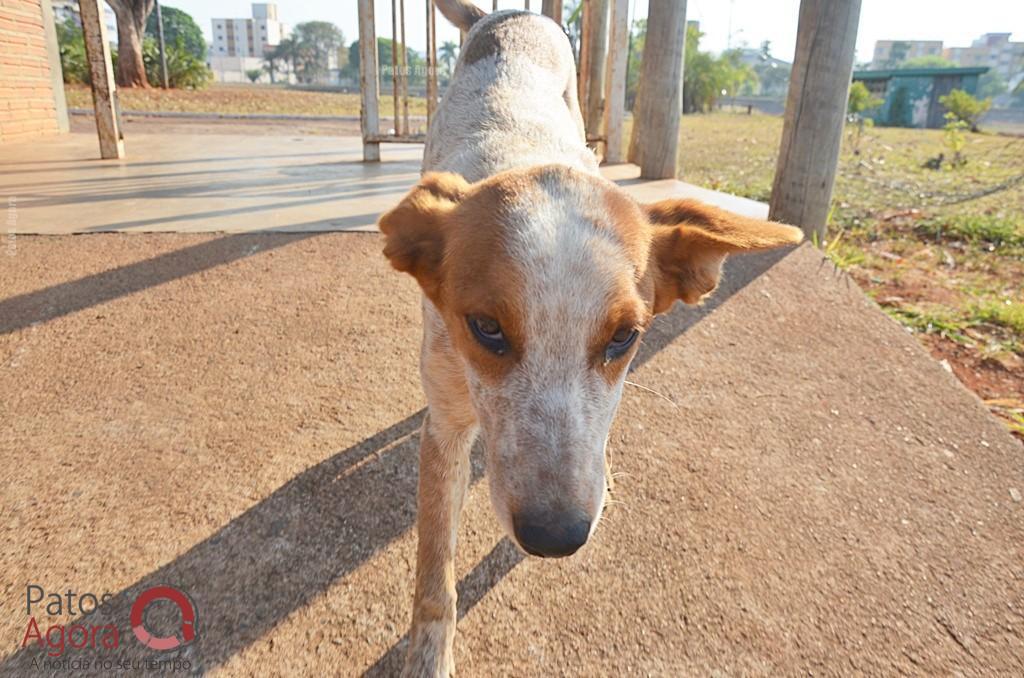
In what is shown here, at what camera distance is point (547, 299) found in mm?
1904

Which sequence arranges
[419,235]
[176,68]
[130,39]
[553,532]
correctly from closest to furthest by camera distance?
[553,532]
[419,235]
[130,39]
[176,68]

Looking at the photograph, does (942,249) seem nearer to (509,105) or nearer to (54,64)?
(509,105)

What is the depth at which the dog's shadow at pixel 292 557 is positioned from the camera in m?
2.22

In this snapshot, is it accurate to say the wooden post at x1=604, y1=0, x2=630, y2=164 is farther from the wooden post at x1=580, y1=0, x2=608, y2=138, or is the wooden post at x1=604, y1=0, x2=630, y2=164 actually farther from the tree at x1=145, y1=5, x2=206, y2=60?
the tree at x1=145, y1=5, x2=206, y2=60

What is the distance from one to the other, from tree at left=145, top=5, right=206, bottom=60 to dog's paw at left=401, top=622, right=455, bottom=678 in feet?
218

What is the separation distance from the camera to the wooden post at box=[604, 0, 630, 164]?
26.4 ft

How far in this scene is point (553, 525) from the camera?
1698mm

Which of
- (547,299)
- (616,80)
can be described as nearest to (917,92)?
(616,80)

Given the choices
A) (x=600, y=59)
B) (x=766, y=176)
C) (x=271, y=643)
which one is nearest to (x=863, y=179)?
(x=766, y=176)

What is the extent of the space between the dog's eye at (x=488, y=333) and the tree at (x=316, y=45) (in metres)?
156

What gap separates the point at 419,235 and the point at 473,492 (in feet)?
4.44

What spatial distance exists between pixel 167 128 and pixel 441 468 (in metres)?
14.7

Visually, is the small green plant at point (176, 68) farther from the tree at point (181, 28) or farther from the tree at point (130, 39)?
the tree at point (181, 28)

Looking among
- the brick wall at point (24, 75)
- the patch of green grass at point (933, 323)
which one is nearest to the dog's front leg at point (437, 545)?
the patch of green grass at point (933, 323)
